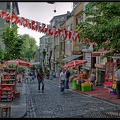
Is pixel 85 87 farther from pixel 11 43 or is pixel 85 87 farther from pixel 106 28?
pixel 11 43

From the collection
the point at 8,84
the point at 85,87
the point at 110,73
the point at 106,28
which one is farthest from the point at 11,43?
the point at 106,28

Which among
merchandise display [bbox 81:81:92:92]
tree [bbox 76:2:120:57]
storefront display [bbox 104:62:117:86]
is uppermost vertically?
tree [bbox 76:2:120:57]

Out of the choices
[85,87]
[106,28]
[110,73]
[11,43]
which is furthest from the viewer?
[11,43]

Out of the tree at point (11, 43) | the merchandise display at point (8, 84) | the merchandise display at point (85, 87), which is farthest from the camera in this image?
the tree at point (11, 43)

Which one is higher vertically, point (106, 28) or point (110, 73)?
point (106, 28)

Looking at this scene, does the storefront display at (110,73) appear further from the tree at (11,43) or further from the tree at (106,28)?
the tree at (11,43)

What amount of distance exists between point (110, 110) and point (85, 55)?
20306 millimetres

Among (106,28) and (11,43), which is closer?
(106,28)

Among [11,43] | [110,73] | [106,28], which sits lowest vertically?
[110,73]

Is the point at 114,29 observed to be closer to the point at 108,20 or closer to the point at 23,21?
the point at 108,20

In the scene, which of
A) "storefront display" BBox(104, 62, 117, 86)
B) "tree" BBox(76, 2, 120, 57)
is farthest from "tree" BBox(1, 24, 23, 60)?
"tree" BBox(76, 2, 120, 57)

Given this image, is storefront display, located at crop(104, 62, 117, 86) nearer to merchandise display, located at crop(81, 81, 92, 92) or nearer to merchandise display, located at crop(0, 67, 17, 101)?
merchandise display, located at crop(81, 81, 92, 92)

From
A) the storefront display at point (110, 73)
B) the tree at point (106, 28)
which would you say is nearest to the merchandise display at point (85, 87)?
the storefront display at point (110, 73)

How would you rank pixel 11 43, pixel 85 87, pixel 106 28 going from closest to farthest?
pixel 106 28 → pixel 85 87 → pixel 11 43
